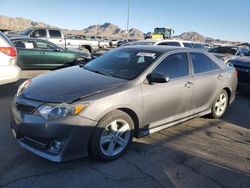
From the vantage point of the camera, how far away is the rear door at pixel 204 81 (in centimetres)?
542

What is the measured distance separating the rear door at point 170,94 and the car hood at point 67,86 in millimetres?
519

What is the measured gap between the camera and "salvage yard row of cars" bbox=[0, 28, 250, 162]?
358 cm

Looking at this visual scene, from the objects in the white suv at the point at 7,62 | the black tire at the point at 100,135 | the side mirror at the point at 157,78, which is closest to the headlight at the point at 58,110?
the black tire at the point at 100,135

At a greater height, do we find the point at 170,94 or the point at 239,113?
the point at 170,94

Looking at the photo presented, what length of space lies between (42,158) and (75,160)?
44 cm

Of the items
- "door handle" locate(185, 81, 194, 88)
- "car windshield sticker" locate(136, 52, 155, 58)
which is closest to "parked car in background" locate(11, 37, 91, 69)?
"car windshield sticker" locate(136, 52, 155, 58)

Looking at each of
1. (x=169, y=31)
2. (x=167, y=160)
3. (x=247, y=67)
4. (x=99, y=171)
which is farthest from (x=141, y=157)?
(x=169, y=31)

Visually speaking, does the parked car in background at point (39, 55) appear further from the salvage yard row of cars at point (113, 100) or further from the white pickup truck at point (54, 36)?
the salvage yard row of cars at point (113, 100)

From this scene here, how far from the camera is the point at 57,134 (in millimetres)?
3512

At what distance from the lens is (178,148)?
4.63 meters

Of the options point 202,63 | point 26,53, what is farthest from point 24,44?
point 202,63

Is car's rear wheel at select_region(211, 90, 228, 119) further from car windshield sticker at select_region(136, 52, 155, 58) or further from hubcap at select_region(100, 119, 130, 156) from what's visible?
hubcap at select_region(100, 119, 130, 156)

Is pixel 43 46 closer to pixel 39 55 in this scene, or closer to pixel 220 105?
pixel 39 55

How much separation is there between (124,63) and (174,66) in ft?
2.84
